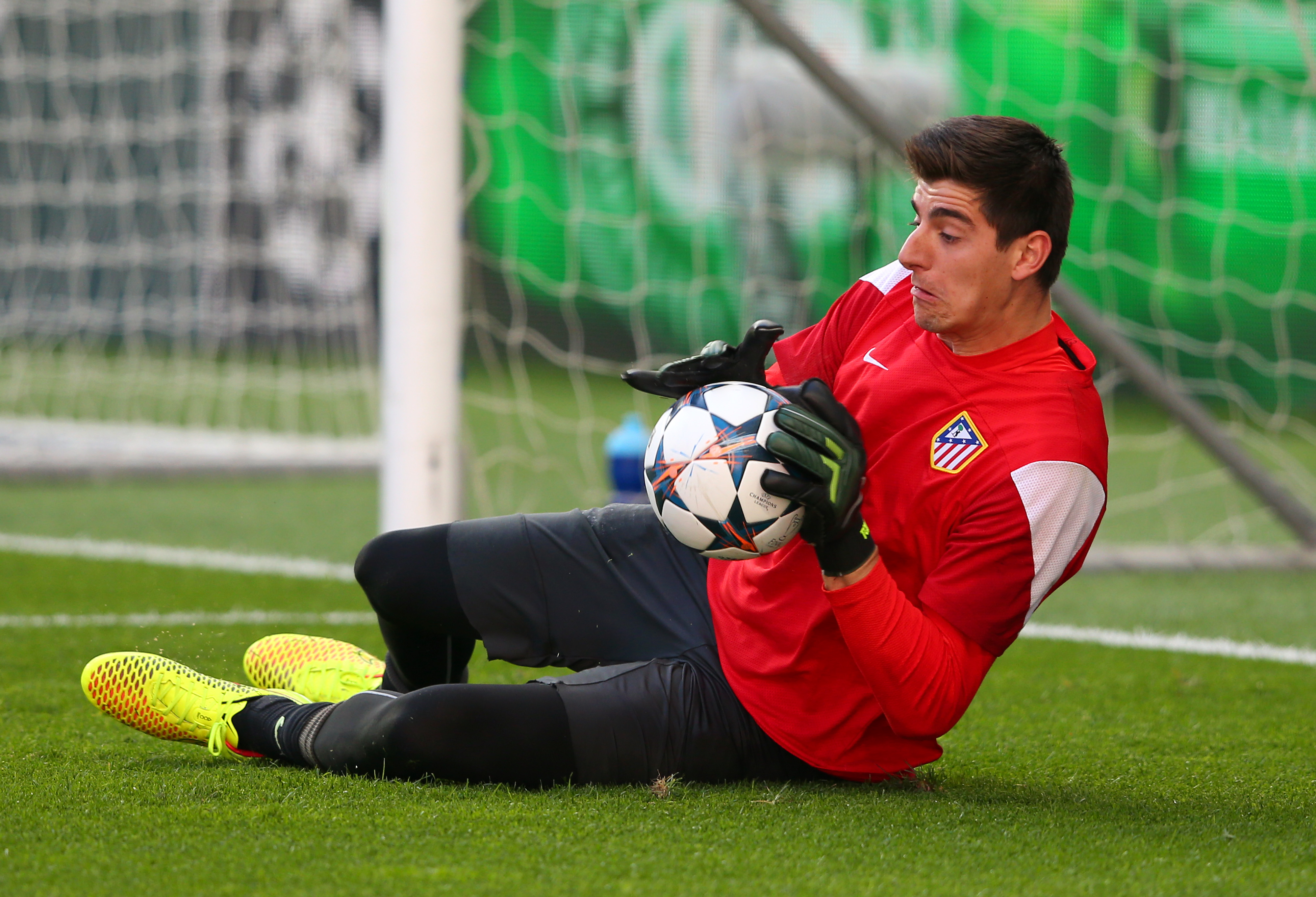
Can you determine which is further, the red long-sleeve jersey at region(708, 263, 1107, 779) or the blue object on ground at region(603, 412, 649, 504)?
the blue object on ground at region(603, 412, 649, 504)

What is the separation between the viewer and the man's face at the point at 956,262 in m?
2.33

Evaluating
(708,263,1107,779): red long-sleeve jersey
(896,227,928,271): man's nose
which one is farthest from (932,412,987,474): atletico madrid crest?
(896,227,928,271): man's nose

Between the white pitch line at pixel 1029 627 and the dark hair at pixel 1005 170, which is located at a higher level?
the dark hair at pixel 1005 170

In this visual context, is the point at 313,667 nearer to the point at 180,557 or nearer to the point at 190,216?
the point at 180,557

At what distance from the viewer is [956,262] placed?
2.34 m

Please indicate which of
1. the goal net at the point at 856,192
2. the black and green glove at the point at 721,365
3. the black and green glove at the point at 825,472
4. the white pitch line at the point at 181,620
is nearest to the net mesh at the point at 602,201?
the goal net at the point at 856,192

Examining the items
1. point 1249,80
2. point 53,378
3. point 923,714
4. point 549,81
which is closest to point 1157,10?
point 1249,80

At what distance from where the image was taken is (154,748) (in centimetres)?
274

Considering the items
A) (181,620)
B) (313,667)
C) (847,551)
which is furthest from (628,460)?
(847,551)

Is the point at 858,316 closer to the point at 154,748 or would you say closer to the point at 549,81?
the point at 154,748

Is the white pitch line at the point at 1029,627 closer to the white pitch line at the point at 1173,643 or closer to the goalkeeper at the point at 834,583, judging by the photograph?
the white pitch line at the point at 1173,643

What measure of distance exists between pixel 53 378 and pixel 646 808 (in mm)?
9285

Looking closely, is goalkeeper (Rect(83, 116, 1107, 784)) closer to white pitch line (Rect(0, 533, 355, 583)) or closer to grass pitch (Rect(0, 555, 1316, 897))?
grass pitch (Rect(0, 555, 1316, 897))

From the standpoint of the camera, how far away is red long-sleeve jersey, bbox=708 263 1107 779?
87.0 inches
